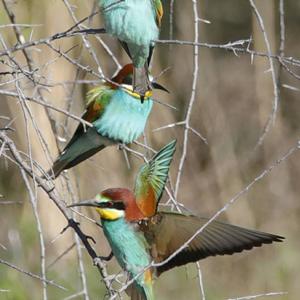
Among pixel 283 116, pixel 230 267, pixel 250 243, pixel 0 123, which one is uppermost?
pixel 283 116

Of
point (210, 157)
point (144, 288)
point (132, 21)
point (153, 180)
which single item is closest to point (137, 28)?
point (132, 21)

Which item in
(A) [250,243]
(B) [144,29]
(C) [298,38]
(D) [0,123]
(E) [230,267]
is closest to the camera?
(A) [250,243]

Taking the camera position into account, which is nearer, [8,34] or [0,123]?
[8,34]

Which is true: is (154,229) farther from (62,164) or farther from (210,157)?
(210,157)

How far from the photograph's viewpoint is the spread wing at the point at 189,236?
8.10 ft

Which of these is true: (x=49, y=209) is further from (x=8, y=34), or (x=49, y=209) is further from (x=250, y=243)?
(x=250, y=243)

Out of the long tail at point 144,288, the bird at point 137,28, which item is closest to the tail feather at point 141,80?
the bird at point 137,28

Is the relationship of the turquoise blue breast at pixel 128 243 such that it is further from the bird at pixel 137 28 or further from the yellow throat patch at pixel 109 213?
the bird at pixel 137 28

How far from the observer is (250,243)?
8.04ft

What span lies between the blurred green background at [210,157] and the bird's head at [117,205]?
2522 millimetres

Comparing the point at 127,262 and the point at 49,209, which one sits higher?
the point at 49,209

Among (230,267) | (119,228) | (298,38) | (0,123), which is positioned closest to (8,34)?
(0,123)

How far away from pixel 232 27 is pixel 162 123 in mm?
2428

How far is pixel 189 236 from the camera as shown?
2.53 metres
